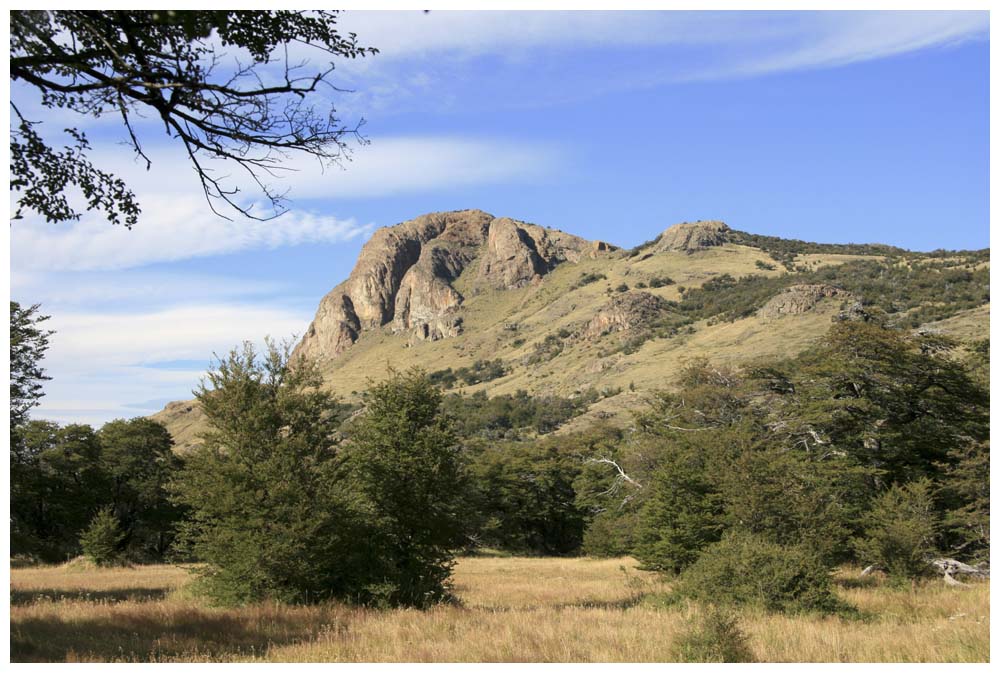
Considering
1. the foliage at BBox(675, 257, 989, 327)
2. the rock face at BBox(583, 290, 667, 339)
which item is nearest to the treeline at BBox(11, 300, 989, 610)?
the foliage at BBox(675, 257, 989, 327)

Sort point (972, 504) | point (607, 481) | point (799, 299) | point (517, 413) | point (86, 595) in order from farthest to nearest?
point (517, 413) < point (799, 299) < point (607, 481) < point (972, 504) < point (86, 595)

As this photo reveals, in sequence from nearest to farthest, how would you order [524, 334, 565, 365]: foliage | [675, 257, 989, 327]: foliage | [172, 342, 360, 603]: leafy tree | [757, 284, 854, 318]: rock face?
[172, 342, 360, 603]: leafy tree
[675, 257, 989, 327]: foliage
[757, 284, 854, 318]: rock face
[524, 334, 565, 365]: foliage

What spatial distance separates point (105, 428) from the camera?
48.8 m

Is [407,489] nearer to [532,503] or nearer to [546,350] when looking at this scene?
[532,503]

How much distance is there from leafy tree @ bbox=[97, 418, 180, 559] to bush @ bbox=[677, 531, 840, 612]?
3703 centimetres

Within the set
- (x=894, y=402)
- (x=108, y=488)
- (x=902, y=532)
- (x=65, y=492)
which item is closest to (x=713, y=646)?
(x=902, y=532)

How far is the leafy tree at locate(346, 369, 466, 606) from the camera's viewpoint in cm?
1727

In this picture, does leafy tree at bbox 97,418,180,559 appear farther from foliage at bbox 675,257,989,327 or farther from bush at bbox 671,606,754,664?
foliage at bbox 675,257,989,327

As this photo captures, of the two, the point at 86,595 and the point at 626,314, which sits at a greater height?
the point at 626,314

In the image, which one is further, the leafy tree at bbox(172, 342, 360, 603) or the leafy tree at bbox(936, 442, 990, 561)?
the leafy tree at bbox(936, 442, 990, 561)

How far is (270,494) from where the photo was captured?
1574 cm

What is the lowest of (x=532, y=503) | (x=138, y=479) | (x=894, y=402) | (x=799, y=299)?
(x=532, y=503)

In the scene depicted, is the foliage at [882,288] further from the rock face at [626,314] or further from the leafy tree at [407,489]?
the leafy tree at [407,489]

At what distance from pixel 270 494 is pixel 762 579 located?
11037 mm
